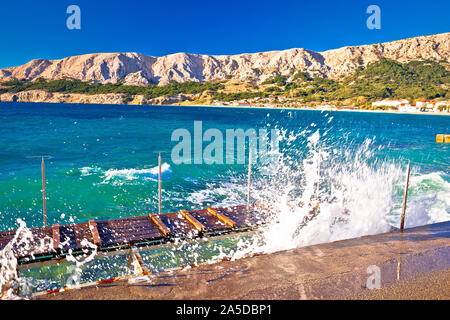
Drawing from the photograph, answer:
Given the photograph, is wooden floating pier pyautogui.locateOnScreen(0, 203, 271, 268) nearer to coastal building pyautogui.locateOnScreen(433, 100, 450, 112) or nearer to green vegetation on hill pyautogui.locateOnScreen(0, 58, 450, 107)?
coastal building pyautogui.locateOnScreen(433, 100, 450, 112)

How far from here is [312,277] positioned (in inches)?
170

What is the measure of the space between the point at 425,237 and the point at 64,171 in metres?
17.6

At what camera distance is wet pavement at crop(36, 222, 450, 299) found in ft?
12.7

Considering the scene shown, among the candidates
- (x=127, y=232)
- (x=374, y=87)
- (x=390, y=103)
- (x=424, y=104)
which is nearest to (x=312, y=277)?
(x=127, y=232)

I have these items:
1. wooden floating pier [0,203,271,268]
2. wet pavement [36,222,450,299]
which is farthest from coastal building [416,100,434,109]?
wet pavement [36,222,450,299]

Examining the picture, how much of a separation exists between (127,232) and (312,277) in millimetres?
3756

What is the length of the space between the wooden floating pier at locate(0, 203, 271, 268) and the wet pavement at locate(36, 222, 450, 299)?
1794mm

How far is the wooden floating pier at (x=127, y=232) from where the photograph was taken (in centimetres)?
540

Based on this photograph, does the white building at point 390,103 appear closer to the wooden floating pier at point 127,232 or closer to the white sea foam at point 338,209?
the white sea foam at point 338,209

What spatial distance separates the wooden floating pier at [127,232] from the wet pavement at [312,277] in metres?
1.79

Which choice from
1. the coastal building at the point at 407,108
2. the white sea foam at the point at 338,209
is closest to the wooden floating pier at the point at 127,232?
the white sea foam at the point at 338,209

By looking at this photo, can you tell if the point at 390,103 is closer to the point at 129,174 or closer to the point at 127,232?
the point at 129,174
